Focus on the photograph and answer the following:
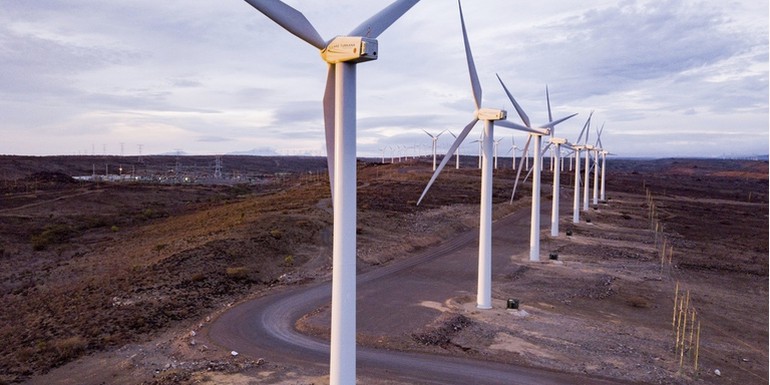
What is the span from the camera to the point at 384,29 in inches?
634

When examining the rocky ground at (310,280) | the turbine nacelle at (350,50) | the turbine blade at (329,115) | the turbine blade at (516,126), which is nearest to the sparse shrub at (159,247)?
the rocky ground at (310,280)

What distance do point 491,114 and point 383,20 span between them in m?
14.7

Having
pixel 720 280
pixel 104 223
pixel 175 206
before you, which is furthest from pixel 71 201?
pixel 720 280

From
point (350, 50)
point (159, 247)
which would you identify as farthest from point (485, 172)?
point (159, 247)

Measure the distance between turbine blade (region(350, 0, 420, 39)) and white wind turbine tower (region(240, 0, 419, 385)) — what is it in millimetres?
31

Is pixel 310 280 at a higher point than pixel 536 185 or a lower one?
lower

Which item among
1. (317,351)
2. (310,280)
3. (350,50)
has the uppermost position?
(350,50)

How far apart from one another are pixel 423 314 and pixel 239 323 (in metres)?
9.35

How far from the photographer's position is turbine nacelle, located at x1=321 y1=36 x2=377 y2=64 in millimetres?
13984

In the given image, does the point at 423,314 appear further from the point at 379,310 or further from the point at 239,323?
the point at 239,323

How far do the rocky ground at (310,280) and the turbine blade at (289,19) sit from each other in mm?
12469

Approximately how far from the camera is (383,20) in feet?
52.8

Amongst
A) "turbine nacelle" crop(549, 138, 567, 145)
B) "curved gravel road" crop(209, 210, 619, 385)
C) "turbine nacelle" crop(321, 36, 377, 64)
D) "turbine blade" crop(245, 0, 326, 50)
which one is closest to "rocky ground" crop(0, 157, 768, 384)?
"curved gravel road" crop(209, 210, 619, 385)

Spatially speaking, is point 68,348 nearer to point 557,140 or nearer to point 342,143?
point 342,143
